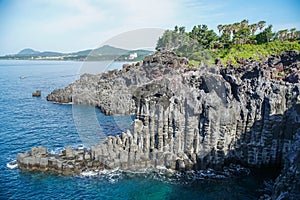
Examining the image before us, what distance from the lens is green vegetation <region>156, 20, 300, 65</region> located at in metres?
88.6

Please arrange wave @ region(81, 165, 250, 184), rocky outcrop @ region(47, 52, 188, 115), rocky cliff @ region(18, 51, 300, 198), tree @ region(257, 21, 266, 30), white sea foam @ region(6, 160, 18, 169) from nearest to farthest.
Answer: wave @ region(81, 165, 250, 184)
rocky cliff @ region(18, 51, 300, 198)
white sea foam @ region(6, 160, 18, 169)
rocky outcrop @ region(47, 52, 188, 115)
tree @ region(257, 21, 266, 30)

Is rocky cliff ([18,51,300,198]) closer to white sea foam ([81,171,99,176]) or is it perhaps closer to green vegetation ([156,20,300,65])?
white sea foam ([81,171,99,176])

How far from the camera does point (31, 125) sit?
54.9m

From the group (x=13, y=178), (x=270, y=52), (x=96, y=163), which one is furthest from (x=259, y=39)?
(x=13, y=178)

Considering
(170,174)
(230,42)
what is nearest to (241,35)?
(230,42)

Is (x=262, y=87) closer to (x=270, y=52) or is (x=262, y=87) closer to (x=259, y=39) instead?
(x=270, y=52)

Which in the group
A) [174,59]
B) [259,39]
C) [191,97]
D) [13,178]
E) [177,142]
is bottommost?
[13,178]

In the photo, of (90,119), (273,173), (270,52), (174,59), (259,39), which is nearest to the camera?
(273,173)

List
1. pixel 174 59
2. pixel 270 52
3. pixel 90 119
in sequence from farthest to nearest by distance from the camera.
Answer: pixel 270 52 < pixel 174 59 < pixel 90 119

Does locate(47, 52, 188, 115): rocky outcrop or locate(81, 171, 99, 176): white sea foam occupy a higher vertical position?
locate(47, 52, 188, 115): rocky outcrop

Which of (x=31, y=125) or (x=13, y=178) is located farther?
(x=31, y=125)

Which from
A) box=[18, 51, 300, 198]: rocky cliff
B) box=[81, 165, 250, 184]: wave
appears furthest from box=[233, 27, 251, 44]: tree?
box=[81, 165, 250, 184]: wave

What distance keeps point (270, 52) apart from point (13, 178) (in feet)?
274

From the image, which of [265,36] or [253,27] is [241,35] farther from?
[253,27]
